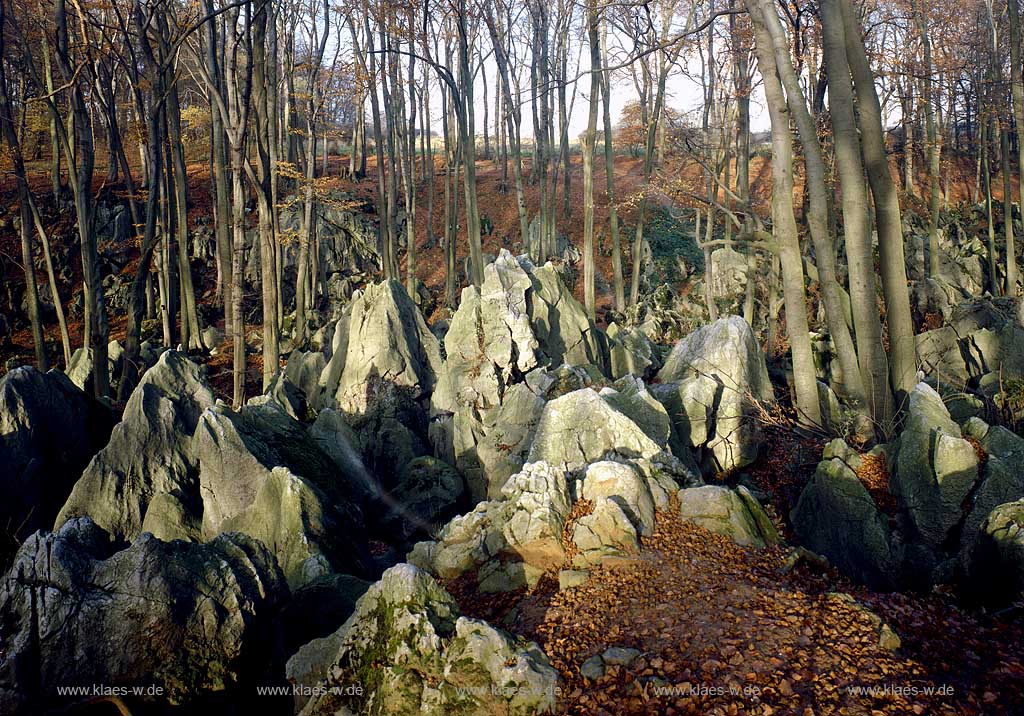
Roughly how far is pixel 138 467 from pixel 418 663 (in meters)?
5.82

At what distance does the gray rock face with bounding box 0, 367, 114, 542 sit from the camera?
8.63m

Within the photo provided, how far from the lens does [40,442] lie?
363 inches

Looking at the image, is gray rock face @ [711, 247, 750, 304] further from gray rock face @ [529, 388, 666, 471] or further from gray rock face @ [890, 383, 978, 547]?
gray rock face @ [890, 383, 978, 547]

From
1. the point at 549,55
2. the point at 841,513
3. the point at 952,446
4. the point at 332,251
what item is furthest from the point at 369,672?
the point at 549,55

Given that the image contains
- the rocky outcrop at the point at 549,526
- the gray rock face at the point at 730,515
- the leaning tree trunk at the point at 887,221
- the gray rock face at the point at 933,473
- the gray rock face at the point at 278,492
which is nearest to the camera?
the rocky outcrop at the point at 549,526

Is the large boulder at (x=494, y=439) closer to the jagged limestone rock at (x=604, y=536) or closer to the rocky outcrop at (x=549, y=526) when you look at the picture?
the rocky outcrop at (x=549, y=526)

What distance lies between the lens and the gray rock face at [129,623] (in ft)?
13.7

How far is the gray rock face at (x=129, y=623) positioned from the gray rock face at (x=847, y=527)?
19.1ft

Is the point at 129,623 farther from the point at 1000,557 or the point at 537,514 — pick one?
the point at 1000,557

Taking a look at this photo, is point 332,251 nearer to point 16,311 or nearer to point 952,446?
point 16,311

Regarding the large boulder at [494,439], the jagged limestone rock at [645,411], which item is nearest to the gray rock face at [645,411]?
the jagged limestone rock at [645,411]

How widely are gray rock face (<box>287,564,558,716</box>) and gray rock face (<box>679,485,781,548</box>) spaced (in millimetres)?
2772

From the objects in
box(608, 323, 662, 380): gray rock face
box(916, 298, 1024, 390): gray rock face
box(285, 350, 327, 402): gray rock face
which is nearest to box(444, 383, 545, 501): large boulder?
box(608, 323, 662, 380): gray rock face

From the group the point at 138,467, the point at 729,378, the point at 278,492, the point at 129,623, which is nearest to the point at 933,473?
the point at 729,378
